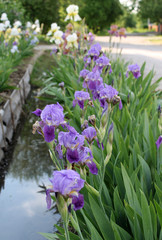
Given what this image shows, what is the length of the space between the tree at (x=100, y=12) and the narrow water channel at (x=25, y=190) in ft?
72.8

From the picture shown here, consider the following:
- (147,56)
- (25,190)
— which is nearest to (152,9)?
(147,56)

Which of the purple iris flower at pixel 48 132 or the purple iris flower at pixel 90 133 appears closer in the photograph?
the purple iris flower at pixel 48 132

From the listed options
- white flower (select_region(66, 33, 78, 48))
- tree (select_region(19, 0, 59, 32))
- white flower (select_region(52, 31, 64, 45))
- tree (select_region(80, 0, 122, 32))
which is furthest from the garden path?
tree (select_region(80, 0, 122, 32))

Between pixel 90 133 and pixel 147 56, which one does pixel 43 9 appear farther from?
pixel 90 133

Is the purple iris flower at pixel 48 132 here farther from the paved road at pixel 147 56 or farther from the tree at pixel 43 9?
the tree at pixel 43 9

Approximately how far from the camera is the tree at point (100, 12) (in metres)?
23.9

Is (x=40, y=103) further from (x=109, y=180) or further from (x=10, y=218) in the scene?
(x=109, y=180)

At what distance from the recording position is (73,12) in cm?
383

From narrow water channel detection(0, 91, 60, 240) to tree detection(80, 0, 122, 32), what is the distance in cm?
2220

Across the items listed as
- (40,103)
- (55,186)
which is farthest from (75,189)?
(40,103)

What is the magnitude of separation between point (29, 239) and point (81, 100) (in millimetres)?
979

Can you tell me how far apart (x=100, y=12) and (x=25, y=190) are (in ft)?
76.8

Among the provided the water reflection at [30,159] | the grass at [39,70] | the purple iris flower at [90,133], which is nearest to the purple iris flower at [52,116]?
the purple iris flower at [90,133]

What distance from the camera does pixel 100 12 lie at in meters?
23.8
